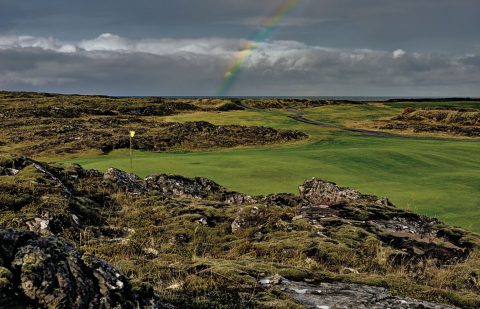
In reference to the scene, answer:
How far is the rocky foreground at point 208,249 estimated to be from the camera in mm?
5023

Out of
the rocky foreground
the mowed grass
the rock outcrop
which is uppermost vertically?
the rock outcrop

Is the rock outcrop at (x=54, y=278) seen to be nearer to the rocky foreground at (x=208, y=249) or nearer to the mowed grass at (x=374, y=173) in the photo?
the rocky foreground at (x=208, y=249)

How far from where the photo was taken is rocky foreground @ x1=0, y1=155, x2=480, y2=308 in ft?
16.5

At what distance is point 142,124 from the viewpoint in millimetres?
83062

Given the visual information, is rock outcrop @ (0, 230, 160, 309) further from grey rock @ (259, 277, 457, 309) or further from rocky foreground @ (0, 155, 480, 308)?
grey rock @ (259, 277, 457, 309)

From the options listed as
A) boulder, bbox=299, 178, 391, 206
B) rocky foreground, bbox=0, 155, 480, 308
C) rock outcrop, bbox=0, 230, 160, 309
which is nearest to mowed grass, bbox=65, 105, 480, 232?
boulder, bbox=299, 178, 391, 206

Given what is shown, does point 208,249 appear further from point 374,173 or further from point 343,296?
point 374,173

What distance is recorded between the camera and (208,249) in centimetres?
1066

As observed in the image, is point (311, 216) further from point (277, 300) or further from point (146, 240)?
point (277, 300)

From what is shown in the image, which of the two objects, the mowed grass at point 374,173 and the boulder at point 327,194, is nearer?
the boulder at point 327,194

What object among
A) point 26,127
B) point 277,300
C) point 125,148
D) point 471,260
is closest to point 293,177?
point 471,260

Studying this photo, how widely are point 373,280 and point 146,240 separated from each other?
5486 millimetres

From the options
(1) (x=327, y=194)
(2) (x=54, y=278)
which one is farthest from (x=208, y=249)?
(1) (x=327, y=194)

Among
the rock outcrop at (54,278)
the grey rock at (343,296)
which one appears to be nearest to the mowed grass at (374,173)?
the grey rock at (343,296)
